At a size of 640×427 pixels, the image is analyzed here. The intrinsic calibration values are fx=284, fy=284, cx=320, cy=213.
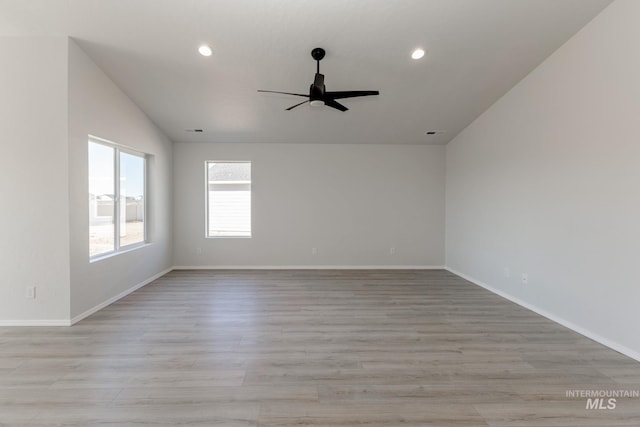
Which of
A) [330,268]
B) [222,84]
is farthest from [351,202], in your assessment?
[222,84]

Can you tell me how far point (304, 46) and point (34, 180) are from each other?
3.25m

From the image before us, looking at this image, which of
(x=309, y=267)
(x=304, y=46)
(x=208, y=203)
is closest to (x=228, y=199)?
(x=208, y=203)

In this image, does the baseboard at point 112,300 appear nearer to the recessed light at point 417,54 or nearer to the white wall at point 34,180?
the white wall at point 34,180

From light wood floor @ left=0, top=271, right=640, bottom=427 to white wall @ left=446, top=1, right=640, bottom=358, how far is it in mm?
382

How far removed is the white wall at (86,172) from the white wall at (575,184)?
541 cm

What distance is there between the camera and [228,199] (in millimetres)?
5848

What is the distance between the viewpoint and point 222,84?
3.88 metres

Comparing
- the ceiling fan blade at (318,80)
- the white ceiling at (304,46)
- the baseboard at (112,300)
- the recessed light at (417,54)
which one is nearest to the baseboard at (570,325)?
the white ceiling at (304,46)

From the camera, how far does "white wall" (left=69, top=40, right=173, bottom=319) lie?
124 inches

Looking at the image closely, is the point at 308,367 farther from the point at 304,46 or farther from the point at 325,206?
the point at 325,206

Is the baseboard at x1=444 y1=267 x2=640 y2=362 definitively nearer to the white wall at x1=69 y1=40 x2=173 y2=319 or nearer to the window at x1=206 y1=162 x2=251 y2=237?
the window at x1=206 y1=162 x2=251 y2=237

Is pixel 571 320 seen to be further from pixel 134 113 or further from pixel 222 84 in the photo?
pixel 134 113

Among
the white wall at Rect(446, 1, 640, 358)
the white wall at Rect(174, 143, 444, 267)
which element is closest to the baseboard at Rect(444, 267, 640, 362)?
the white wall at Rect(446, 1, 640, 358)

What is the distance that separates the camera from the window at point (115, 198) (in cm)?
365
